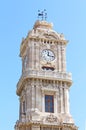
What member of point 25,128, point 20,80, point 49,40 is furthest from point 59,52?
point 25,128

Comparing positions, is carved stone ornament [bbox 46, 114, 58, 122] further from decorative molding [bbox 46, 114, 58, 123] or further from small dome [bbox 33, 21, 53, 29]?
small dome [bbox 33, 21, 53, 29]

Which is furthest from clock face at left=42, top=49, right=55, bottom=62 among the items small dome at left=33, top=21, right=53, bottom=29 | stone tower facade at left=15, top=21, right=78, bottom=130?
small dome at left=33, top=21, right=53, bottom=29

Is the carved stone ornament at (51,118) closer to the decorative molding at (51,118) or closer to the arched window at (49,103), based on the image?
the decorative molding at (51,118)

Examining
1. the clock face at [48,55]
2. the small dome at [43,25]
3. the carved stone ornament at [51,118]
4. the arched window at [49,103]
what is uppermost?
the small dome at [43,25]

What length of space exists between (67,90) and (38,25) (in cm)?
1428

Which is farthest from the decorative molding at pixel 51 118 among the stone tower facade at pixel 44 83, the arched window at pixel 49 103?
the arched window at pixel 49 103

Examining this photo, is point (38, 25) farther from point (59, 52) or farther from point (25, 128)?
point (25, 128)

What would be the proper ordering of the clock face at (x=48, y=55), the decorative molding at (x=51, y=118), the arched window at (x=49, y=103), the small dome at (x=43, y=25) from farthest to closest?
the small dome at (x=43, y=25), the clock face at (x=48, y=55), the arched window at (x=49, y=103), the decorative molding at (x=51, y=118)

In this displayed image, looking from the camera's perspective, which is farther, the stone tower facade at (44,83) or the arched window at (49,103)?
the arched window at (49,103)

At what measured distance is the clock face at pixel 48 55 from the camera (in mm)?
82688

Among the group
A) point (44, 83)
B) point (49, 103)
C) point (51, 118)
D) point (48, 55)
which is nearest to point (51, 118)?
point (51, 118)

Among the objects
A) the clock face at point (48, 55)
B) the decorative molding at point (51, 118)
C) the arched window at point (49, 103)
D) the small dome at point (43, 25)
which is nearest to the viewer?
the decorative molding at point (51, 118)

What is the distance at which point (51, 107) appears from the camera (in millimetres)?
79062

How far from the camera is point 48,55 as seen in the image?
83188mm
